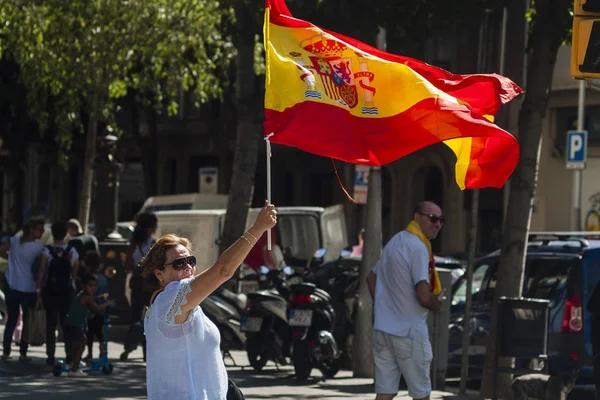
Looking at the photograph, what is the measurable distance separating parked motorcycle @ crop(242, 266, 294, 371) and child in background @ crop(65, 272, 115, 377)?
72.8 inches

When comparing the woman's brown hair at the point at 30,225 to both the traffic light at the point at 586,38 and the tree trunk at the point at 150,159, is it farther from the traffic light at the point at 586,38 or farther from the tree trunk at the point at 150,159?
the tree trunk at the point at 150,159

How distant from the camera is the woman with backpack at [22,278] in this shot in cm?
1598

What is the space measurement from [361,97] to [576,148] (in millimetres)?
17756

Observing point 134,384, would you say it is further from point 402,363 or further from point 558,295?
point 402,363

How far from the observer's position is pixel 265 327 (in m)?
15.9

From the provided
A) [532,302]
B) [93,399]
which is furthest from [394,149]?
[93,399]

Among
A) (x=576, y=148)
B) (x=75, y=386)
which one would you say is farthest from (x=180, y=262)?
(x=576, y=148)

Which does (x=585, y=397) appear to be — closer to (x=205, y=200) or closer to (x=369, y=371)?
(x=369, y=371)

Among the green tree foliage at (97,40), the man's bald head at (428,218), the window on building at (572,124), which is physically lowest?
the man's bald head at (428,218)

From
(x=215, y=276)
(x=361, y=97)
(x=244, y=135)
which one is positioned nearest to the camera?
(x=215, y=276)

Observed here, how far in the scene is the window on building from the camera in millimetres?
33531

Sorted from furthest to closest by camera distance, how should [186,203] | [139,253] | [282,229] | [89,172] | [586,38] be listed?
1. [89,172]
2. [186,203]
3. [282,229]
4. [139,253]
5. [586,38]

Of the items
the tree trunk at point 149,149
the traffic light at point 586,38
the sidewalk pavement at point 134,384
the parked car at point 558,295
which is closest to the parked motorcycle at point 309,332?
the sidewalk pavement at point 134,384

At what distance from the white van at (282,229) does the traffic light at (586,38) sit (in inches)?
556
